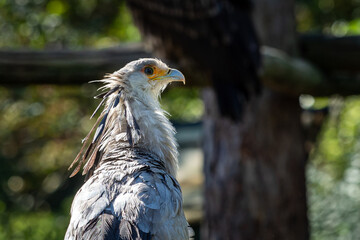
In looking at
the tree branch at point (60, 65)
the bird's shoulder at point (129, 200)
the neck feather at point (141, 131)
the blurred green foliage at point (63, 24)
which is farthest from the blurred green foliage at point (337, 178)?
the bird's shoulder at point (129, 200)

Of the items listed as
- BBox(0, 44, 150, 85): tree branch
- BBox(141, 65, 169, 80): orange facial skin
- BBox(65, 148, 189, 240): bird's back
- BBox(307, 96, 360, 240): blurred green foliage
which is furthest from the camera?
BBox(307, 96, 360, 240): blurred green foliage

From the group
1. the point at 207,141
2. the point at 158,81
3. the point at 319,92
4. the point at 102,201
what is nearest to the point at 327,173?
the point at 319,92

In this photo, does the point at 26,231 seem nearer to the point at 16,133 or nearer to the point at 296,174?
the point at 16,133

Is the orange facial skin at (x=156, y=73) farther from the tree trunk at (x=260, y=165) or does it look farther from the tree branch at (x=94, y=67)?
the tree trunk at (x=260, y=165)

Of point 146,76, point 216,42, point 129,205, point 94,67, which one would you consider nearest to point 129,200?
point 129,205

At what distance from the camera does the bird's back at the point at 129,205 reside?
2285 millimetres

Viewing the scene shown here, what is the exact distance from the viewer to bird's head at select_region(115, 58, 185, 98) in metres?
2.90

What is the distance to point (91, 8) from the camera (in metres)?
8.41

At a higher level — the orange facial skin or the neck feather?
the orange facial skin

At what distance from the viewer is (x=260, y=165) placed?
5184 mm

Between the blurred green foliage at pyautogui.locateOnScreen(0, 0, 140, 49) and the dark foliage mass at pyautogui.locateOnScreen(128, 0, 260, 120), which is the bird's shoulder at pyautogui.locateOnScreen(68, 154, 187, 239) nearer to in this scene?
the dark foliage mass at pyautogui.locateOnScreen(128, 0, 260, 120)

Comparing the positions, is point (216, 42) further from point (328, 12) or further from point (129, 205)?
point (328, 12)

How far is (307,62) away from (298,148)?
846 millimetres

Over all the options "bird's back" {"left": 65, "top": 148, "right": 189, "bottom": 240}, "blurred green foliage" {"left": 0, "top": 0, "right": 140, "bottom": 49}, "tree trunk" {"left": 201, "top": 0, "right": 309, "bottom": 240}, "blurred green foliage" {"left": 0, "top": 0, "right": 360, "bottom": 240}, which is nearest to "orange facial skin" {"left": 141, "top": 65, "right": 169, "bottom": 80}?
"bird's back" {"left": 65, "top": 148, "right": 189, "bottom": 240}
